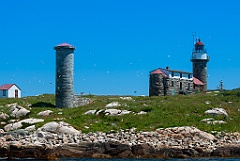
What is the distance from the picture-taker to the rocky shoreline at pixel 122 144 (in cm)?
3083

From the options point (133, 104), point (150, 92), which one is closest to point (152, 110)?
point (133, 104)

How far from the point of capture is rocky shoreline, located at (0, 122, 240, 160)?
30.8 metres

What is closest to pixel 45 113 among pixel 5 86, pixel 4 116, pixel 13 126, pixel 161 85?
pixel 4 116

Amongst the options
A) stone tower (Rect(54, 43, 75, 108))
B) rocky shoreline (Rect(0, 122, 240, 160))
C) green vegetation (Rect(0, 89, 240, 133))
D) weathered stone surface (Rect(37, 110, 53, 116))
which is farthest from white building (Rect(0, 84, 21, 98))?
rocky shoreline (Rect(0, 122, 240, 160))

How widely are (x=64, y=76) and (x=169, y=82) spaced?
596 inches

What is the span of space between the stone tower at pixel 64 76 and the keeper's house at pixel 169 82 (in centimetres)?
1213

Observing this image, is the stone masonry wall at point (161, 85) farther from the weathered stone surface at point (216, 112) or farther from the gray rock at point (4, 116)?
the gray rock at point (4, 116)

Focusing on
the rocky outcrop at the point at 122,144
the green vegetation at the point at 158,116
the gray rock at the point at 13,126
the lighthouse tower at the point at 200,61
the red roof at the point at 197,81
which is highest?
the lighthouse tower at the point at 200,61

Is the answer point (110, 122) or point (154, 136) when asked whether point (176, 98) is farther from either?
point (154, 136)

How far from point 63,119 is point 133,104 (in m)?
8.79

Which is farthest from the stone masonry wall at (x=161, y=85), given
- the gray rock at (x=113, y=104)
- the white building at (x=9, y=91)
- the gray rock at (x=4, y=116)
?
the white building at (x=9, y=91)

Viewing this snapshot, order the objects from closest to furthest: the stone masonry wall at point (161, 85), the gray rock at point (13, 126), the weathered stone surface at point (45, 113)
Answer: the gray rock at point (13, 126) → the weathered stone surface at point (45, 113) → the stone masonry wall at point (161, 85)

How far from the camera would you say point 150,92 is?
5831cm

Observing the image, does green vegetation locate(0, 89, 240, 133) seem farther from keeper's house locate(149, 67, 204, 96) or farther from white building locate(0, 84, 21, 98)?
white building locate(0, 84, 21, 98)
